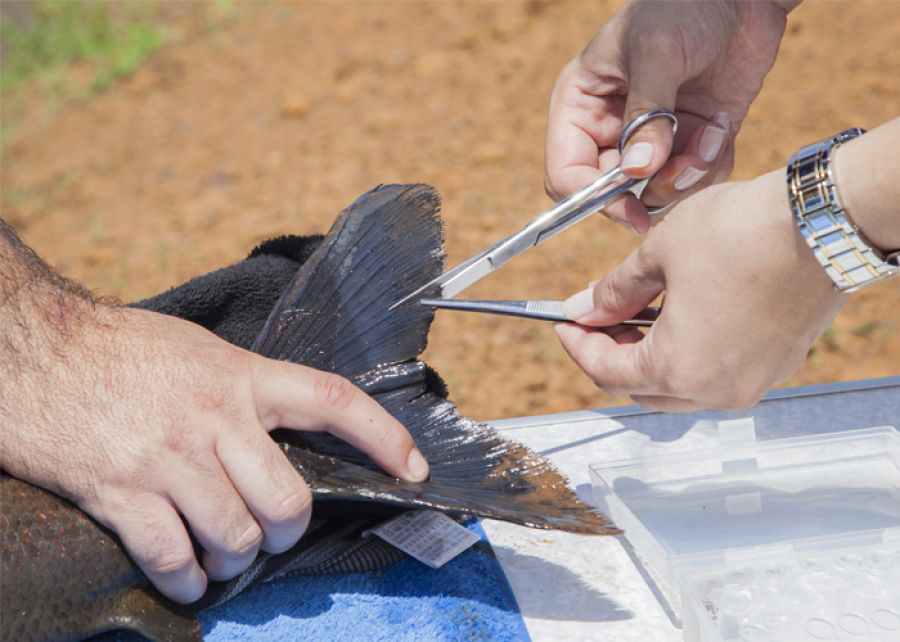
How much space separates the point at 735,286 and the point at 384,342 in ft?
1.84

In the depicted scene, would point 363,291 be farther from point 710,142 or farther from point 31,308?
point 710,142

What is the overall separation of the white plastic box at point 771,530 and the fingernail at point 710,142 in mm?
505

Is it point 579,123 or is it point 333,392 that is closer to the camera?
point 333,392

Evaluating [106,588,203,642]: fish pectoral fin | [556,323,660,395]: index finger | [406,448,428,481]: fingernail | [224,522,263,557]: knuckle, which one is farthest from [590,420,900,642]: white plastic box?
[106,588,203,642]: fish pectoral fin

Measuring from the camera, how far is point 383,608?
1.44 metres

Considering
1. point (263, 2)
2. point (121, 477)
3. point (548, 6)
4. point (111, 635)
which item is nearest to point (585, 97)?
point (121, 477)

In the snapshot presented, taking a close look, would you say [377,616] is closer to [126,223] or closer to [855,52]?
[126,223]

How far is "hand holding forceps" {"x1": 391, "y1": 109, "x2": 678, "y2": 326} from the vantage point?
162 cm

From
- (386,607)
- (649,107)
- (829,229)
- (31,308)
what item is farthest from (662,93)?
(31,308)

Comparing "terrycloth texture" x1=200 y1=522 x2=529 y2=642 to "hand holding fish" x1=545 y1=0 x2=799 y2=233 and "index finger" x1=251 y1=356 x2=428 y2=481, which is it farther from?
"hand holding fish" x1=545 y1=0 x2=799 y2=233

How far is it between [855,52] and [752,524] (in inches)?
164

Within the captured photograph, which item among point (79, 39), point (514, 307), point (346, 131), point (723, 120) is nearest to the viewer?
point (514, 307)

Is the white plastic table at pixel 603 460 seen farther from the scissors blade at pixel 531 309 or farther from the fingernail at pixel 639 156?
the fingernail at pixel 639 156

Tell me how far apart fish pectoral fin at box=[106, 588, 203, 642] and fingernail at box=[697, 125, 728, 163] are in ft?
3.90
